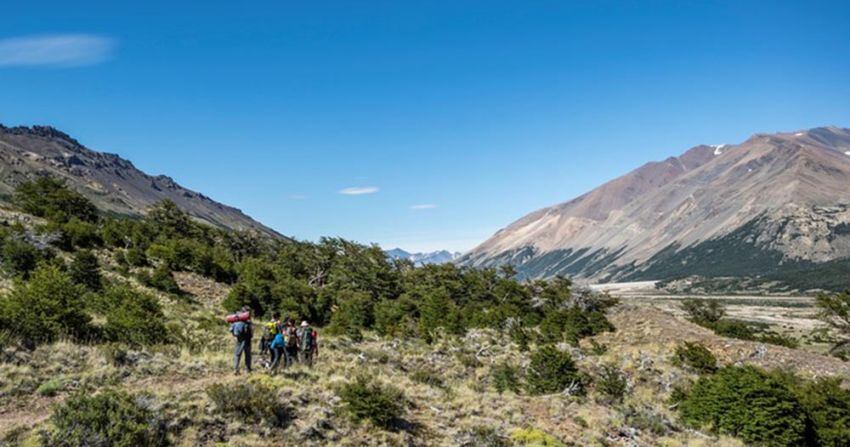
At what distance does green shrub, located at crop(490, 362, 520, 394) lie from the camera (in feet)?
86.0

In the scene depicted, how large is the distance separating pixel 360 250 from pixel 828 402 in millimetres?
58367

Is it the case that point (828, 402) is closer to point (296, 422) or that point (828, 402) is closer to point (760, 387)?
point (760, 387)

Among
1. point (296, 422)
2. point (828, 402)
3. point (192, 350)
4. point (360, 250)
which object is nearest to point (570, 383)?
point (828, 402)

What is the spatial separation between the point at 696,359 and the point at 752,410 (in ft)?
41.2

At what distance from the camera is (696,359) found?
31656mm

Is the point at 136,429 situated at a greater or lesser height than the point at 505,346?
greater

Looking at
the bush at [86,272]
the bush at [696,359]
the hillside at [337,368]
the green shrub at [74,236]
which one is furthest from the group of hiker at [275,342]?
the green shrub at [74,236]

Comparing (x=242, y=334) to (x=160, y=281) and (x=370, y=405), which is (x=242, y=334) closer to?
(x=370, y=405)

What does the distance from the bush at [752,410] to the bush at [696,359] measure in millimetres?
10576

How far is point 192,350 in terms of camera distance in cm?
2028

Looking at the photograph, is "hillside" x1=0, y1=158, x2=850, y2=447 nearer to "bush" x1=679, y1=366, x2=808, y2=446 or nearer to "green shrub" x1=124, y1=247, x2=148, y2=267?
"bush" x1=679, y1=366, x2=808, y2=446

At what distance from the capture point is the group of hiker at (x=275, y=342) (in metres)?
15.9

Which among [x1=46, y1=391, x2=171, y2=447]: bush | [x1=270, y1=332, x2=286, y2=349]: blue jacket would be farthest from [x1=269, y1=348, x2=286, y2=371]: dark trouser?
[x1=46, y1=391, x2=171, y2=447]: bush

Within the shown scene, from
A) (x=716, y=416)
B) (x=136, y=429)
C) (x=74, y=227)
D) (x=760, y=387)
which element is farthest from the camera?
(x=74, y=227)
